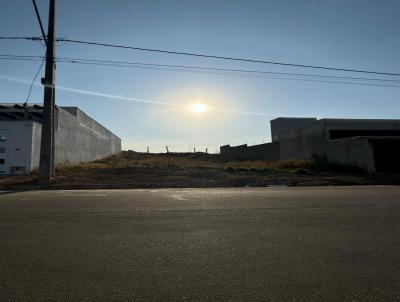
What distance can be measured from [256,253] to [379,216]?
4.39m

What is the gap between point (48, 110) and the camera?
18891 millimetres

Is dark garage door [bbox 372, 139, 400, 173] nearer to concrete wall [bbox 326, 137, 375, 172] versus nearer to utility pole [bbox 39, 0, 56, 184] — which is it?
concrete wall [bbox 326, 137, 375, 172]

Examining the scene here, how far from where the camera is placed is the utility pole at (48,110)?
1869cm

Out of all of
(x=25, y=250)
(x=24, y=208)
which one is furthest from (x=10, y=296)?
(x=24, y=208)

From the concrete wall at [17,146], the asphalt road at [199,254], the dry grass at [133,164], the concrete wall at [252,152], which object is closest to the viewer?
the asphalt road at [199,254]

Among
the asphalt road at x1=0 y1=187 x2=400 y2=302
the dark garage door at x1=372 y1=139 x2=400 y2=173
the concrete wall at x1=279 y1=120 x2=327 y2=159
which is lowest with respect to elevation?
the asphalt road at x1=0 y1=187 x2=400 y2=302

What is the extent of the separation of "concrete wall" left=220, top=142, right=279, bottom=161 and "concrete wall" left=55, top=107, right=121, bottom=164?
21935 millimetres

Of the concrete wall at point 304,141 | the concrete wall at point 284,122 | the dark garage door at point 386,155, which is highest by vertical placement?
the concrete wall at point 284,122

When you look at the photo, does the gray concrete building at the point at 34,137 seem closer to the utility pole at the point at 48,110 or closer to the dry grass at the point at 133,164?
the dry grass at the point at 133,164

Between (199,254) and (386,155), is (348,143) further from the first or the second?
(199,254)

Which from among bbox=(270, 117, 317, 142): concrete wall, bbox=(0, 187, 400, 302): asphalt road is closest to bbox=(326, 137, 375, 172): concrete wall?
bbox=(0, 187, 400, 302): asphalt road

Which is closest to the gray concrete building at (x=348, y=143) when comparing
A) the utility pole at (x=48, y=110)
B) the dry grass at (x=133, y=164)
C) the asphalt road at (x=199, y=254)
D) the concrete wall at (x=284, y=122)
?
the dry grass at (x=133, y=164)

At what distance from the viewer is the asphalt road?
391 cm

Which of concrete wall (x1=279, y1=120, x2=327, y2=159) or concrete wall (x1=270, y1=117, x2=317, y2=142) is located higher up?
concrete wall (x1=270, y1=117, x2=317, y2=142)
